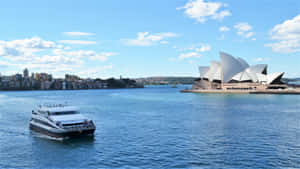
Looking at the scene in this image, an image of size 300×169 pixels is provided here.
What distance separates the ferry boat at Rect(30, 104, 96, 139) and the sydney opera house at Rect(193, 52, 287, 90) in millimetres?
94432

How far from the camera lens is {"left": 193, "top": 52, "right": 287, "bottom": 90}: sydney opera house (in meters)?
111

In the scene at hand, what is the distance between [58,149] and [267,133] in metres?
17.9

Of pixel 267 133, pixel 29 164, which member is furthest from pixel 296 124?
pixel 29 164

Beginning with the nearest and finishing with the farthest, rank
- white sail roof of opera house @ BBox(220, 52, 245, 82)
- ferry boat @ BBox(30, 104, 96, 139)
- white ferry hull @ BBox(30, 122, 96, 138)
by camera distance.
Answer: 1. white ferry hull @ BBox(30, 122, 96, 138)
2. ferry boat @ BBox(30, 104, 96, 139)
3. white sail roof of opera house @ BBox(220, 52, 245, 82)

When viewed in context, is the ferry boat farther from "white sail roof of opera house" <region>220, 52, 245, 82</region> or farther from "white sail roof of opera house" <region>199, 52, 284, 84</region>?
"white sail roof of opera house" <region>220, 52, 245, 82</region>

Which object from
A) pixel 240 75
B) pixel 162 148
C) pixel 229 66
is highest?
pixel 229 66

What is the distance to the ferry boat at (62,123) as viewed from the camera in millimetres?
23531

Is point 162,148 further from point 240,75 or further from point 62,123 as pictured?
point 240,75

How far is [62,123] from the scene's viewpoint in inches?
958

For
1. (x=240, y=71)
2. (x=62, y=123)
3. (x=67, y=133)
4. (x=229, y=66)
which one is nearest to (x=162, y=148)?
(x=67, y=133)

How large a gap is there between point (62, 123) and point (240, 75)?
336 ft

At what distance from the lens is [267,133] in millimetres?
25312

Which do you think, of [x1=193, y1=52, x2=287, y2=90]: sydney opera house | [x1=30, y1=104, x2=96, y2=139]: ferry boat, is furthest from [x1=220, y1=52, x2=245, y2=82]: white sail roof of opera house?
[x1=30, y1=104, x2=96, y2=139]: ferry boat

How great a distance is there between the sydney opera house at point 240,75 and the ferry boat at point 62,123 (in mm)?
94432
